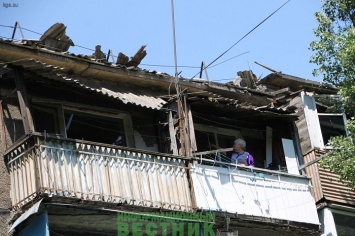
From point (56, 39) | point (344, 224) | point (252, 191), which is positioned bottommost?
point (344, 224)

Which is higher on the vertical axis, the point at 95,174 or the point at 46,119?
the point at 46,119

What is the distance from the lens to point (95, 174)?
1523 centimetres

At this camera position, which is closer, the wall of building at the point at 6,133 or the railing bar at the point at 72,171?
the railing bar at the point at 72,171

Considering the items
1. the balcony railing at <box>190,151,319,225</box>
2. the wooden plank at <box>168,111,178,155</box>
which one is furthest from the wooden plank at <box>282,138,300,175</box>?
the wooden plank at <box>168,111,178,155</box>

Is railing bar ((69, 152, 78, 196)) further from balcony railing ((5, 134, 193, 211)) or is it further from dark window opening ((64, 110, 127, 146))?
dark window opening ((64, 110, 127, 146))

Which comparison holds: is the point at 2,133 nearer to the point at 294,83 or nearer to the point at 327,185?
the point at 327,185

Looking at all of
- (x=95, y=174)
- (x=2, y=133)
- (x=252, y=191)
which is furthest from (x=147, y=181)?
(x=2, y=133)

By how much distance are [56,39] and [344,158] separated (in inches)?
234

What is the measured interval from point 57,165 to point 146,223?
2.14m

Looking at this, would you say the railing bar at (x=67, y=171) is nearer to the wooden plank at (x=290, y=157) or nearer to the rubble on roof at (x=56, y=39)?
the rubble on roof at (x=56, y=39)

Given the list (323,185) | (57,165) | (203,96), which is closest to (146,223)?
(57,165)

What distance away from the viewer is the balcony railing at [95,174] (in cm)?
1463

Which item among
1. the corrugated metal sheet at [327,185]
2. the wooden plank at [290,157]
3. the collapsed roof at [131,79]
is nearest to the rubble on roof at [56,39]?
the collapsed roof at [131,79]

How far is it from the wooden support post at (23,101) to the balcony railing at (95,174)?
35 centimetres
